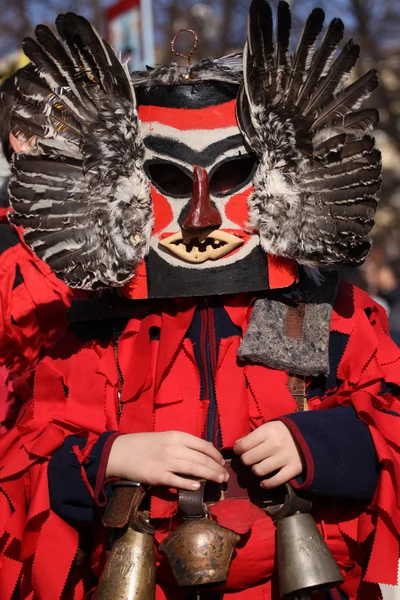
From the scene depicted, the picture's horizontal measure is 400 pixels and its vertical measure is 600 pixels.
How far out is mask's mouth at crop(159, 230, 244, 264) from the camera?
205 cm

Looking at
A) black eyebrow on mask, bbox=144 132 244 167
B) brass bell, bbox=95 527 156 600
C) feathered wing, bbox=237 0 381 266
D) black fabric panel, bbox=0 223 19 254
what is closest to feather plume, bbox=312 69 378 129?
feathered wing, bbox=237 0 381 266

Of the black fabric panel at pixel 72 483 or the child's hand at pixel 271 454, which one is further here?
the black fabric panel at pixel 72 483

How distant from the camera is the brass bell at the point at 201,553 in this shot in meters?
1.80

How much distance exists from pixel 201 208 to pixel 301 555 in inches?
33.0

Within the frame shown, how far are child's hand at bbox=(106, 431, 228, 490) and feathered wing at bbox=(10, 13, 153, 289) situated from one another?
41 centimetres

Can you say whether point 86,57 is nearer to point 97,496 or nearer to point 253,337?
point 253,337

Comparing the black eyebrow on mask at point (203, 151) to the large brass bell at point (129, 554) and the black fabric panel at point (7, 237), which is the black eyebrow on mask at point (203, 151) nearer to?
the large brass bell at point (129, 554)

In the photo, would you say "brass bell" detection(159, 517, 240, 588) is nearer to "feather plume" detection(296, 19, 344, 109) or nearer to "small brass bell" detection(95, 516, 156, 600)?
"small brass bell" detection(95, 516, 156, 600)

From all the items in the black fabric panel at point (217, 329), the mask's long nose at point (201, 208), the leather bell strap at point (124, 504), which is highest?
the mask's long nose at point (201, 208)

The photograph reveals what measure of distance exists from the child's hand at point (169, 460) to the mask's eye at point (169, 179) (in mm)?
638

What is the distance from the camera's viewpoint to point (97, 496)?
1.96 meters

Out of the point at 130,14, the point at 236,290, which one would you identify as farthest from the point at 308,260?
the point at 130,14

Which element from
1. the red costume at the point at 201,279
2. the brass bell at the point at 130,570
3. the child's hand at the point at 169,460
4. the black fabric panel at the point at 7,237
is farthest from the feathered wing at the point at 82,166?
the black fabric panel at the point at 7,237

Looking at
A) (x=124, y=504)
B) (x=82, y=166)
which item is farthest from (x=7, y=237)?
(x=124, y=504)
